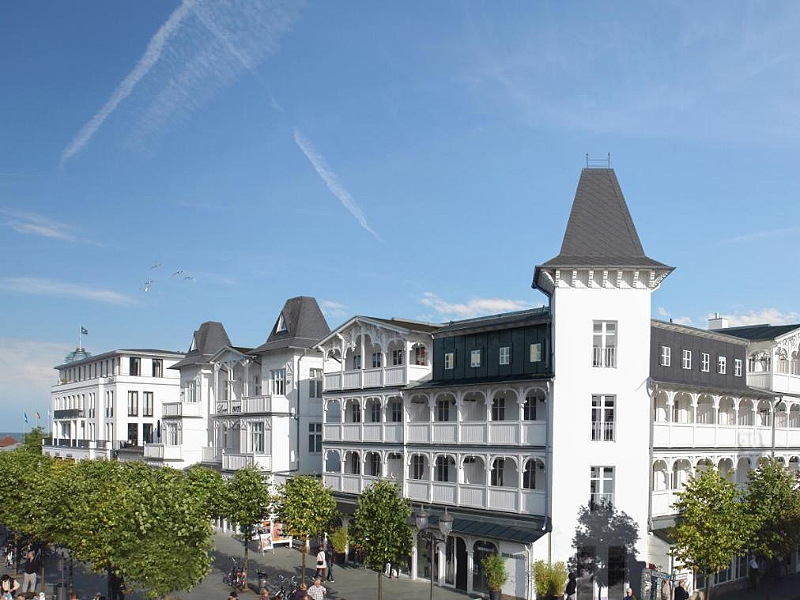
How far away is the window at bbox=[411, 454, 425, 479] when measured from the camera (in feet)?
146

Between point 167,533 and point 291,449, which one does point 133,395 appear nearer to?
point 291,449

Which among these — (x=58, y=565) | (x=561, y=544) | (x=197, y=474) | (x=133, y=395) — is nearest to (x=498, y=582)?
(x=561, y=544)

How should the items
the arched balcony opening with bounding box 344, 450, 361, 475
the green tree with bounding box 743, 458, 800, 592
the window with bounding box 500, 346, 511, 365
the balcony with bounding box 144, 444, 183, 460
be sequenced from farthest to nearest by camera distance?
the balcony with bounding box 144, 444, 183, 460, the arched balcony opening with bounding box 344, 450, 361, 475, the window with bounding box 500, 346, 511, 365, the green tree with bounding box 743, 458, 800, 592

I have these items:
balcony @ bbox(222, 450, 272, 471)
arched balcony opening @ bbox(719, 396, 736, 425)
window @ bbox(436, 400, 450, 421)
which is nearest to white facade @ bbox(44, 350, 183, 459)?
balcony @ bbox(222, 450, 272, 471)

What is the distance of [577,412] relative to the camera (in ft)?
119

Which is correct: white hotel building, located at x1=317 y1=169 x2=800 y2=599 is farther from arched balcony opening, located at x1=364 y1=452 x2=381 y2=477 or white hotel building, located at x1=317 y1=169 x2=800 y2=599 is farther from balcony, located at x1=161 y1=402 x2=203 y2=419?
balcony, located at x1=161 y1=402 x2=203 y2=419

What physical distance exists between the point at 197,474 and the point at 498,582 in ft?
59.2

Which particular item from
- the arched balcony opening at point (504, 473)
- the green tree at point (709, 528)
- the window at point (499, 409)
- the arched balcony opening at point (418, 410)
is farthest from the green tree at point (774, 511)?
the arched balcony opening at point (418, 410)

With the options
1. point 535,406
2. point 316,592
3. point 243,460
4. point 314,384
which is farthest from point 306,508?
point 243,460

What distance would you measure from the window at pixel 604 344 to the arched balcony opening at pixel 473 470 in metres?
7.97

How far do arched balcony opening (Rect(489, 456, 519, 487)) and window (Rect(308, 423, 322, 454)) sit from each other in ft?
62.1

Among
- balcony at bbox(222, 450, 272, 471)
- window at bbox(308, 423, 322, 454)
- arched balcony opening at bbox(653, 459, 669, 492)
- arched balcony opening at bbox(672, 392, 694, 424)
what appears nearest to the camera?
arched balcony opening at bbox(653, 459, 669, 492)

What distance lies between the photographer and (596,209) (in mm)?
38625

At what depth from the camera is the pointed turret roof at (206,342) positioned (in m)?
71.1
